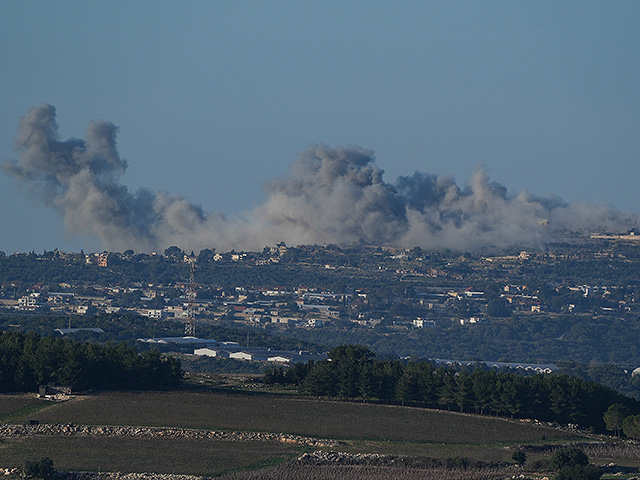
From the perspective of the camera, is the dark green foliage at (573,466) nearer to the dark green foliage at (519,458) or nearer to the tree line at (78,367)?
the dark green foliage at (519,458)

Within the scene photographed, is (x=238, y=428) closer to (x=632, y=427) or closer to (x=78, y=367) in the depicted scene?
(x=78, y=367)

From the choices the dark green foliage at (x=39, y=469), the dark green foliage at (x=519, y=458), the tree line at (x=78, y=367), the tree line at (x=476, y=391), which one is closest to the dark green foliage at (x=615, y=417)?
the tree line at (x=476, y=391)

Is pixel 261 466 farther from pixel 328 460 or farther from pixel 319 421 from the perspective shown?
pixel 319 421

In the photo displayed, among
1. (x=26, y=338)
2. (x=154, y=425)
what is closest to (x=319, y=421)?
(x=154, y=425)

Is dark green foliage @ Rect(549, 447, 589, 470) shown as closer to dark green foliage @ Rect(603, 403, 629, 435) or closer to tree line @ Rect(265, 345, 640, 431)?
dark green foliage @ Rect(603, 403, 629, 435)

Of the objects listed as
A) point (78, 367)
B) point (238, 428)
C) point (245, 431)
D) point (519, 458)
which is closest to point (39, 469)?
point (245, 431)

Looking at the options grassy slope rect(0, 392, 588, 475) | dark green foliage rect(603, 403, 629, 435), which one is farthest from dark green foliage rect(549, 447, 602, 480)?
dark green foliage rect(603, 403, 629, 435)
